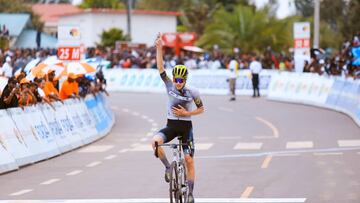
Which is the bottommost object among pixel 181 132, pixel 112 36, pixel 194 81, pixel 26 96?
pixel 194 81

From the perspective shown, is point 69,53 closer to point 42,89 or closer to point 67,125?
point 42,89

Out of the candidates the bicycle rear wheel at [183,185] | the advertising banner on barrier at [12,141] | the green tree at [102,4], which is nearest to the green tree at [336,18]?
the green tree at [102,4]

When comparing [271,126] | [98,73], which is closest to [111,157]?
[271,126]

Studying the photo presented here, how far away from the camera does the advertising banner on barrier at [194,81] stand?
48.9 metres

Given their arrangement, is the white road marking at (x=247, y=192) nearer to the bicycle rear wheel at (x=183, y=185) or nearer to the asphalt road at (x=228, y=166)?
the asphalt road at (x=228, y=166)

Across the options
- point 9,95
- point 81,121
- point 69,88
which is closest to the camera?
point 9,95

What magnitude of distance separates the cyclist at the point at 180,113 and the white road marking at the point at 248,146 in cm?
959

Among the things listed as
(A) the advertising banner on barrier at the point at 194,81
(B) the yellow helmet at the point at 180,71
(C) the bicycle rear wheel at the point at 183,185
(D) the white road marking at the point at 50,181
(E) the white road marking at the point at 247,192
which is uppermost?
(B) the yellow helmet at the point at 180,71

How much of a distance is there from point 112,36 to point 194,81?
2878cm

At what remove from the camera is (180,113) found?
1304 cm

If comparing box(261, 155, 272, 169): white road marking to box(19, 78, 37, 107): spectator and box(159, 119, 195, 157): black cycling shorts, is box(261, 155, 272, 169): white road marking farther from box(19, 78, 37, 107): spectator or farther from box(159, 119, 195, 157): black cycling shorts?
box(159, 119, 195, 157): black cycling shorts

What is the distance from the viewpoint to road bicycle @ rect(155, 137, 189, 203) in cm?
1277

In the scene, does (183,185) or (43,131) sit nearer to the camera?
(183,185)

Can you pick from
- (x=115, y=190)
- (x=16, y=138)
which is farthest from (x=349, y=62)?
(x=115, y=190)
